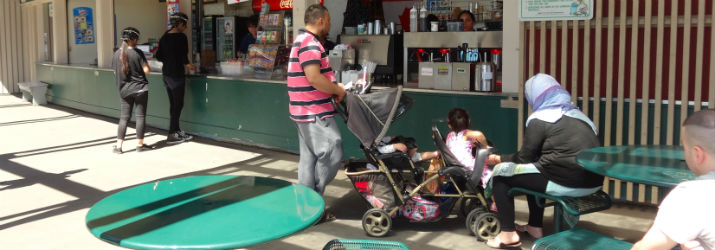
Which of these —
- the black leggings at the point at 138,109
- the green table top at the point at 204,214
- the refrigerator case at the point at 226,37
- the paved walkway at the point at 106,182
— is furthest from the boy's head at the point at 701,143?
the refrigerator case at the point at 226,37

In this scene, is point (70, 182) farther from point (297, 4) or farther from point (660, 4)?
point (660, 4)

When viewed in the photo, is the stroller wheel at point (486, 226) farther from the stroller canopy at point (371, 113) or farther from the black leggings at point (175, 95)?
the black leggings at point (175, 95)

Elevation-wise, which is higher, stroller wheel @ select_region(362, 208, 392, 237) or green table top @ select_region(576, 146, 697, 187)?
green table top @ select_region(576, 146, 697, 187)

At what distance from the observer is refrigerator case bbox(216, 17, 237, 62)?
10531mm

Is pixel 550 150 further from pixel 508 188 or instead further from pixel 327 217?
pixel 327 217

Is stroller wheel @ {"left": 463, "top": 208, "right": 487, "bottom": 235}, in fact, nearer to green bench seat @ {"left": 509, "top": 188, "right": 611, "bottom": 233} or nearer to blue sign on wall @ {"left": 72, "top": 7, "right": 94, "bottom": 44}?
green bench seat @ {"left": 509, "top": 188, "right": 611, "bottom": 233}

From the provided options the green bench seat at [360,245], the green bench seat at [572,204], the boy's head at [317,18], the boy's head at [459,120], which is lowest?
the green bench seat at [572,204]

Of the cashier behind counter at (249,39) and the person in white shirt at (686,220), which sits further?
the cashier behind counter at (249,39)

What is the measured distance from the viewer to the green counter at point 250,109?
5715 mm

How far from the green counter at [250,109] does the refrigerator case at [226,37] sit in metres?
1.23

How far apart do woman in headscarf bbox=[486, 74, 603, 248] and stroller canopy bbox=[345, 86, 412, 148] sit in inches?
32.4

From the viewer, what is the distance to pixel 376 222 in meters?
4.45

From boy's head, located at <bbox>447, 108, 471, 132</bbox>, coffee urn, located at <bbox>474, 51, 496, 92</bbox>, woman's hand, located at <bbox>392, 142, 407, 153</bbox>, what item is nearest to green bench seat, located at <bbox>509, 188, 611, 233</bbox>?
boy's head, located at <bbox>447, 108, 471, 132</bbox>

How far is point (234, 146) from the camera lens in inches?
328
